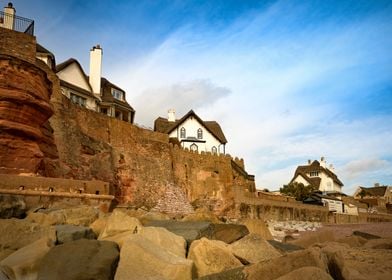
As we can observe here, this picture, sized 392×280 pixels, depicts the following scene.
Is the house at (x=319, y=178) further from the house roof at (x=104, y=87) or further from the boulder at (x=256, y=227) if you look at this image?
the boulder at (x=256, y=227)

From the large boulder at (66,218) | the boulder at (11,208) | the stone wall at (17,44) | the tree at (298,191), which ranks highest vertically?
the stone wall at (17,44)

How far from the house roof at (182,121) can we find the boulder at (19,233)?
148ft

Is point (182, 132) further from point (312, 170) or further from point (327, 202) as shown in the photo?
point (312, 170)

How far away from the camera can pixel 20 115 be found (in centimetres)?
1606

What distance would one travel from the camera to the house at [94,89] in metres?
38.5

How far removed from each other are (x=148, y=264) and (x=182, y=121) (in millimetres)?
47353

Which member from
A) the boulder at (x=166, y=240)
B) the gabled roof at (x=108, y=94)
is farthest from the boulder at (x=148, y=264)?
the gabled roof at (x=108, y=94)

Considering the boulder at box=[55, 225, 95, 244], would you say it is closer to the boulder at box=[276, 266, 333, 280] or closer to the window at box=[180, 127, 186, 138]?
the boulder at box=[276, 266, 333, 280]

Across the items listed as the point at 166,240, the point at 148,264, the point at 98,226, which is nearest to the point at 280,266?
the point at 148,264

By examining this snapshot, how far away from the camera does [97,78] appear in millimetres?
42281

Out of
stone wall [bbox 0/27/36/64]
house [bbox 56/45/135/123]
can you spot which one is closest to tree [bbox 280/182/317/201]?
house [bbox 56/45/135/123]

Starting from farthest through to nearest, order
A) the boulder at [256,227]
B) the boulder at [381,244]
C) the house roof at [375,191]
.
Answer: the house roof at [375,191], the boulder at [256,227], the boulder at [381,244]

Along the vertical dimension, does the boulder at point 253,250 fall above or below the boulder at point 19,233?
below

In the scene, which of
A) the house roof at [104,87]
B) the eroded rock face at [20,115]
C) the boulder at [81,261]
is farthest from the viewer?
the house roof at [104,87]
